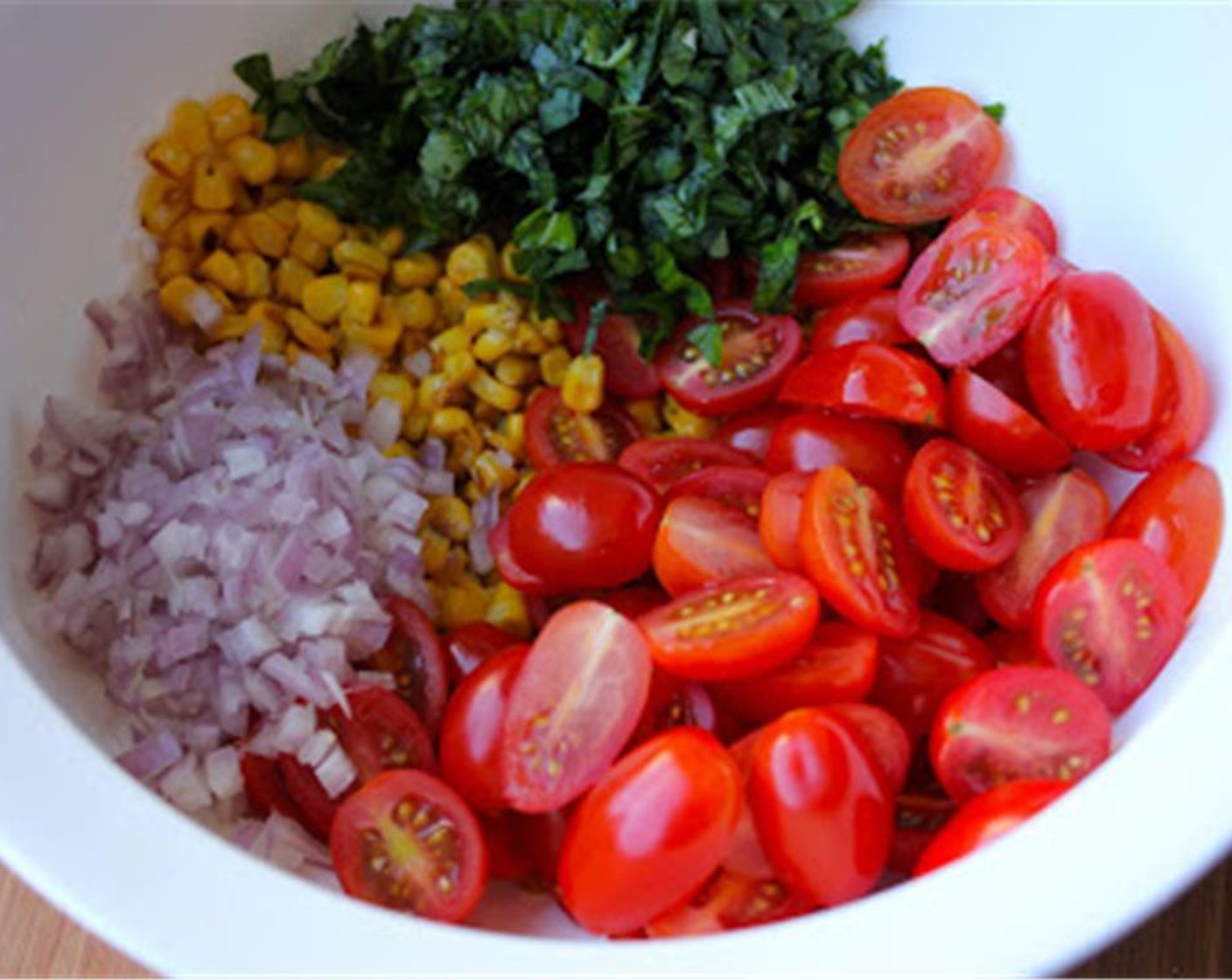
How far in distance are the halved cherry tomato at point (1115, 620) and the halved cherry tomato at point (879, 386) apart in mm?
263

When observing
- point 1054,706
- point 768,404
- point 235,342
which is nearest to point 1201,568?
point 1054,706

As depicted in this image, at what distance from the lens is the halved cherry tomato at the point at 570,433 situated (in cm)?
193

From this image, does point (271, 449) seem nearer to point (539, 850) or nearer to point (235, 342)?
point (235, 342)

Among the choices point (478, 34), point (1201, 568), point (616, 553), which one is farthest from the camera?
point (478, 34)

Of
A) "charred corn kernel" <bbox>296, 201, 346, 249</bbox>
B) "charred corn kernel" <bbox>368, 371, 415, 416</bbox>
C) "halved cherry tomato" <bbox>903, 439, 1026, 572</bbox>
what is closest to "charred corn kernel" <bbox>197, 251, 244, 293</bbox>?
"charred corn kernel" <bbox>296, 201, 346, 249</bbox>

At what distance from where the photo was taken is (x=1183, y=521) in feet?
5.02

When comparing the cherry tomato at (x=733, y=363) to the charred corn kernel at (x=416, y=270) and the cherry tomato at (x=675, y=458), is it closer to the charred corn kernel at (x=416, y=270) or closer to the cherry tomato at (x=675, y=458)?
the cherry tomato at (x=675, y=458)

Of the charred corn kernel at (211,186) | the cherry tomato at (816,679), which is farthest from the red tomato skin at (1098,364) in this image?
the charred corn kernel at (211,186)

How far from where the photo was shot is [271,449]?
5.84 ft

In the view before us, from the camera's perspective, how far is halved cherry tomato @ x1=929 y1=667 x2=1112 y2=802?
1.40 m

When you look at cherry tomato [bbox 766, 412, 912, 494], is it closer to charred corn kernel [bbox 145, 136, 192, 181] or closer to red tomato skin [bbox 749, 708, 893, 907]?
red tomato skin [bbox 749, 708, 893, 907]

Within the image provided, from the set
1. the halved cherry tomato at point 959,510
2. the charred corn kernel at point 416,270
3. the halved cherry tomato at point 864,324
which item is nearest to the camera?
the halved cherry tomato at point 959,510

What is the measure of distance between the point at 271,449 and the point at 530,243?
42 centimetres

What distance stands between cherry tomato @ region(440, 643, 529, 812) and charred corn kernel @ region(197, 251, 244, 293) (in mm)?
662
